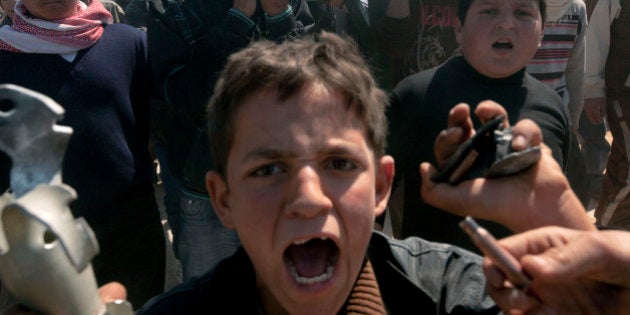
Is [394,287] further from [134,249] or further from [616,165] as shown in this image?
[616,165]

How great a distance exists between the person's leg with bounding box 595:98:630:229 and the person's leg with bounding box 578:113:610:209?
0.62 meters

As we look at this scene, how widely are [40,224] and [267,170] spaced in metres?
0.51

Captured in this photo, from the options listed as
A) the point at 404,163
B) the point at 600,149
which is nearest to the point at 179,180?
the point at 404,163

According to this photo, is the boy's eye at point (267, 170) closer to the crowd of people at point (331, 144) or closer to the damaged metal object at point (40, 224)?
the crowd of people at point (331, 144)

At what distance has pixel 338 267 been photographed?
4.71ft

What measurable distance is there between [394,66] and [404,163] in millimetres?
1415

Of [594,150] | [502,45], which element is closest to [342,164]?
[502,45]

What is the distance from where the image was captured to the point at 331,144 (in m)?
1.45

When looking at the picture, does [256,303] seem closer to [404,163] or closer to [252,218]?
[252,218]

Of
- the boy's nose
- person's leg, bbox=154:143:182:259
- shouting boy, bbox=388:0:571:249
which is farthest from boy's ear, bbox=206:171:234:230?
person's leg, bbox=154:143:182:259

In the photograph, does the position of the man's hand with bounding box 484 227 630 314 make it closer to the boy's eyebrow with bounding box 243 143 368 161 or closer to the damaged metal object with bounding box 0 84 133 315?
the boy's eyebrow with bounding box 243 143 368 161

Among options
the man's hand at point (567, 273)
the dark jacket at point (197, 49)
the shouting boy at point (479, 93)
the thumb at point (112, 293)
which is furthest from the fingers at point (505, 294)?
the dark jacket at point (197, 49)

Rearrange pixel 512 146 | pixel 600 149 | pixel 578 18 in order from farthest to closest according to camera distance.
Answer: pixel 600 149 < pixel 578 18 < pixel 512 146

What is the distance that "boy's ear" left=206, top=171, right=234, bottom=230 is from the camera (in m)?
1.60
